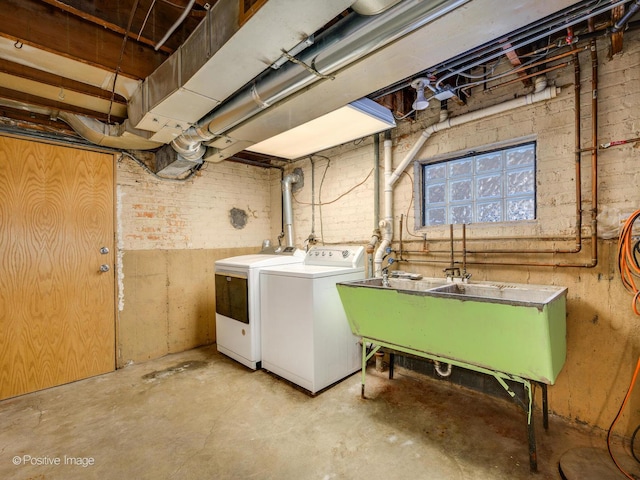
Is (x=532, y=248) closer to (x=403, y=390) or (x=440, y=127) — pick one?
(x=440, y=127)

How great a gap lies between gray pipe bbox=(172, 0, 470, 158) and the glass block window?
5.29ft

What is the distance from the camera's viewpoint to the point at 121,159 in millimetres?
3309

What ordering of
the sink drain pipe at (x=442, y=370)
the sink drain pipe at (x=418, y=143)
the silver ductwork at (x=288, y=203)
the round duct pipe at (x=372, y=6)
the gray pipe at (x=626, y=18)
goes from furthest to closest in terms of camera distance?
the silver ductwork at (x=288, y=203) < the sink drain pipe at (x=442, y=370) < the sink drain pipe at (x=418, y=143) < the gray pipe at (x=626, y=18) < the round duct pipe at (x=372, y=6)

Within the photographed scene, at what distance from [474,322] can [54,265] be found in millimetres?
3581

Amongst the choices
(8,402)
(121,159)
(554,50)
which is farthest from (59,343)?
(554,50)

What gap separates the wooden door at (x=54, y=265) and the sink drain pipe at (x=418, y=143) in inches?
112

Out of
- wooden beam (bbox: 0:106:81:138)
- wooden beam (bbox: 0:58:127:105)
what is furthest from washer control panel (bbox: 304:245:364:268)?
wooden beam (bbox: 0:106:81:138)

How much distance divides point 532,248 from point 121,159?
401 cm

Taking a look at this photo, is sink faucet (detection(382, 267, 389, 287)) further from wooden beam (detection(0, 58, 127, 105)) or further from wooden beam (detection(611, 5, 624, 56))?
wooden beam (detection(0, 58, 127, 105))

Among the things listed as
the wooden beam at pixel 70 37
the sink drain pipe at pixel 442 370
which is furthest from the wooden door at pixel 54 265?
the sink drain pipe at pixel 442 370

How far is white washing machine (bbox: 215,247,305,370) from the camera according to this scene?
3.07m

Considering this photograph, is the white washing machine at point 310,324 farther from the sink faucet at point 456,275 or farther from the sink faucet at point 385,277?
the sink faucet at point 456,275

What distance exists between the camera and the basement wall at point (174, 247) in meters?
3.33

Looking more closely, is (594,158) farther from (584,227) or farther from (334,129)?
(334,129)
